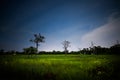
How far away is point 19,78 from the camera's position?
16.6ft

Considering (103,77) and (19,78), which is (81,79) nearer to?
(103,77)

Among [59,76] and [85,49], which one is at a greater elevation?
[85,49]

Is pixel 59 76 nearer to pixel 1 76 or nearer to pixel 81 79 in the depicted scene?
pixel 81 79

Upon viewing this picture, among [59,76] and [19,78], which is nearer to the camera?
[19,78]

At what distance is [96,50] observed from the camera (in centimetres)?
7088

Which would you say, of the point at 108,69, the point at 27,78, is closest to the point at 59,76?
the point at 27,78


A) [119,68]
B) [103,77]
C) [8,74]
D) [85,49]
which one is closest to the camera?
[8,74]

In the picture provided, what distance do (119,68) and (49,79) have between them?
4.07 metres

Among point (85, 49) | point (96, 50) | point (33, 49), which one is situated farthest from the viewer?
point (85, 49)

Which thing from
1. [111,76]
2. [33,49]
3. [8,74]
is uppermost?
[33,49]

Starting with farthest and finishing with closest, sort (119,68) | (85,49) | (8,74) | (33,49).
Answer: (85,49), (33,49), (119,68), (8,74)

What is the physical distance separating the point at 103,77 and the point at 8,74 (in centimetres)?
423

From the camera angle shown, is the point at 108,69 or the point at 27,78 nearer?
the point at 27,78

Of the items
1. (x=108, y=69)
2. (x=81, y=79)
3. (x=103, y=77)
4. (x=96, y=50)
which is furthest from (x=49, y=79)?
(x=96, y=50)
